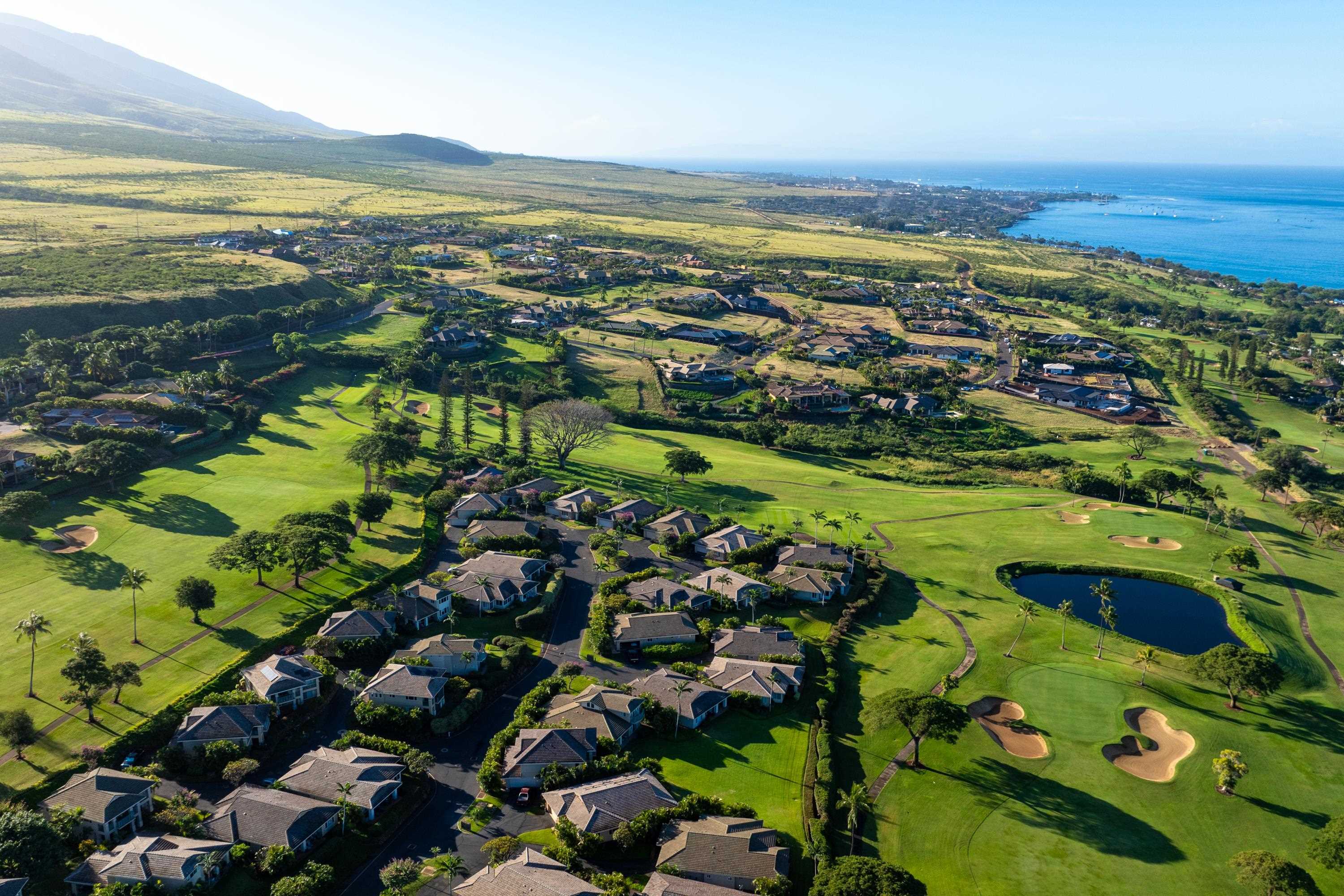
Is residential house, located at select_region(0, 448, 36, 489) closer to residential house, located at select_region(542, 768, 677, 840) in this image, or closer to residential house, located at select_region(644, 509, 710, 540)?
residential house, located at select_region(644, 509, 710, 540)

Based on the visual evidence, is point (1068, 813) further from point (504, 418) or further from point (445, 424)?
point (504, 418)

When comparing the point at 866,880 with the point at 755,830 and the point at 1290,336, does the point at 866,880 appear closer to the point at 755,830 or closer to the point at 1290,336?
the point at 755,830

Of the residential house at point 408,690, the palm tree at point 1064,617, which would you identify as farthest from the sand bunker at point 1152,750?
the residential house at point 408,690

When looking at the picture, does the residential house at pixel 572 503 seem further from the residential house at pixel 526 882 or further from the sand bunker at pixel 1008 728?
the residential house at pixel 526 882

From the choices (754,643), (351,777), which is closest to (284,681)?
(351,777)

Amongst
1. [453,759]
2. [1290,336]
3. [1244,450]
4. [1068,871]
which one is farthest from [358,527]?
[1290,336]

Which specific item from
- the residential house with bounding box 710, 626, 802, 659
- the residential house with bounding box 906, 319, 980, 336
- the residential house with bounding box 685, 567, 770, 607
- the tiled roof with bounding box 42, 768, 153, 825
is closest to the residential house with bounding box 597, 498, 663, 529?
the residential house with bounding box 685, 567, 770, 607
